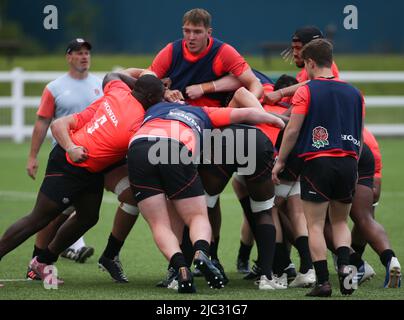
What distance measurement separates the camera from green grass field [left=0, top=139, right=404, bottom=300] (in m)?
7.86

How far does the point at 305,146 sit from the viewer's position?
7816 mm

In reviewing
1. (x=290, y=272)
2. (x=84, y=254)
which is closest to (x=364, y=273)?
(x=290, y=272)

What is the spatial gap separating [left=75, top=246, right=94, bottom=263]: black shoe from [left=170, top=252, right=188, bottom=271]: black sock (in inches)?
105

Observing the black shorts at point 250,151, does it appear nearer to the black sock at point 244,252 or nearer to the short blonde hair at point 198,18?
the short blonde hair at point 198,18

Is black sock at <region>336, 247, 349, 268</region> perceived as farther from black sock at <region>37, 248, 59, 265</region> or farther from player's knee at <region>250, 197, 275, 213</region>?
black sock at <region>37, 248, 59, 265</region>

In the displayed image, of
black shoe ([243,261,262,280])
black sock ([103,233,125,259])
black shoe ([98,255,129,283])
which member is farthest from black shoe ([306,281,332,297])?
black sock ([103,233,125,259])

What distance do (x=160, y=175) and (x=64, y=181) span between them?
2.99ft

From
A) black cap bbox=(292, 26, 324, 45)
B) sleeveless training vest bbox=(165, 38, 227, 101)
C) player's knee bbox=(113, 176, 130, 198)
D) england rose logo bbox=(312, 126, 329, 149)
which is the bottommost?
player's knee bbox=(113, 176, 130, 198)

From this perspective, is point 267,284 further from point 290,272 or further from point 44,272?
point 44,272

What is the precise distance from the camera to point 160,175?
7.99 m

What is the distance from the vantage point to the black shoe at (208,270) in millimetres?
7531

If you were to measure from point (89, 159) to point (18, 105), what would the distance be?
14.5 meters

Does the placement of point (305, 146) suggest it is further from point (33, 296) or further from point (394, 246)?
point (394, 246)

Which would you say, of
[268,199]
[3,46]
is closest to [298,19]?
[3,46]
